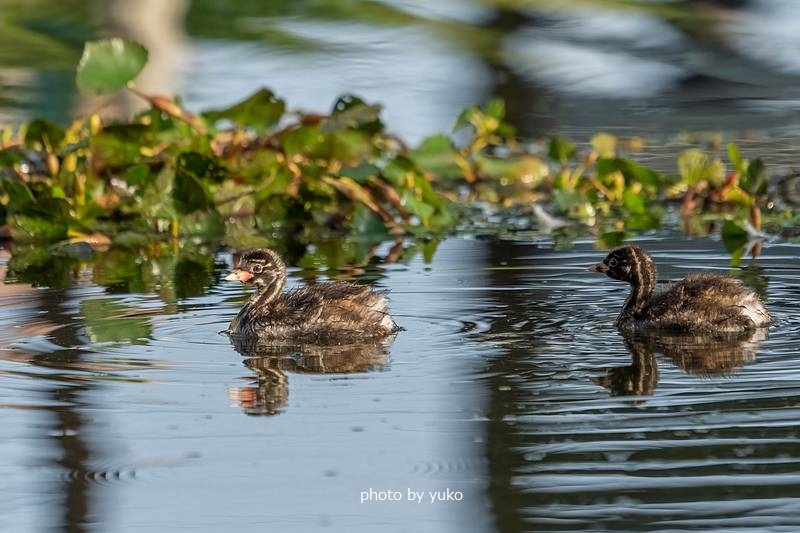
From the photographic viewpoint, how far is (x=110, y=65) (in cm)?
1162

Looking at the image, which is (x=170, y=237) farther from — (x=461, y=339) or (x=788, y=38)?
(x=788, y=38)

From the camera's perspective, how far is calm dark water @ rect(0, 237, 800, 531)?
5.43 metres

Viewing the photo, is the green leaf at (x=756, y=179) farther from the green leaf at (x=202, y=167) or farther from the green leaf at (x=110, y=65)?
the green leaf at (x=110, y=65)

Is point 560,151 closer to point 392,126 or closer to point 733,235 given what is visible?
point 733,235

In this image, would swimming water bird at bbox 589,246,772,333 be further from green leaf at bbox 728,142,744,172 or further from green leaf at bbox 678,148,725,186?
green leaf at bbox 678,148,725,186

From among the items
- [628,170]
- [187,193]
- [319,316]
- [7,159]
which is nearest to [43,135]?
[7,159]

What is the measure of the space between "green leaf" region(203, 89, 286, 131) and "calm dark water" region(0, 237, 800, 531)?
2.73 meters

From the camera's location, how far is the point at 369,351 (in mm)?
8086

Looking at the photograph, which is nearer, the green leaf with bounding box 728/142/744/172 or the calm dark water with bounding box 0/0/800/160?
the green leaf with bounding box 728/142/744/172

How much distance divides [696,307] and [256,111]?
4.62 m

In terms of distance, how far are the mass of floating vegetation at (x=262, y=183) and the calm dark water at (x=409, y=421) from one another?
2424mm

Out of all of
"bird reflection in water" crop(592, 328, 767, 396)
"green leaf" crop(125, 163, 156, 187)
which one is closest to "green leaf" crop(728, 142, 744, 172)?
"bird reflection in water" crop(592, 328, 767, 396)

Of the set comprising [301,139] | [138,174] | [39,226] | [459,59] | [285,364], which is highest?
[459,59]

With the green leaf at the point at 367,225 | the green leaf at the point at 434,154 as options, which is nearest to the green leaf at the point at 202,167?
the green leaf at the point at 367,225
